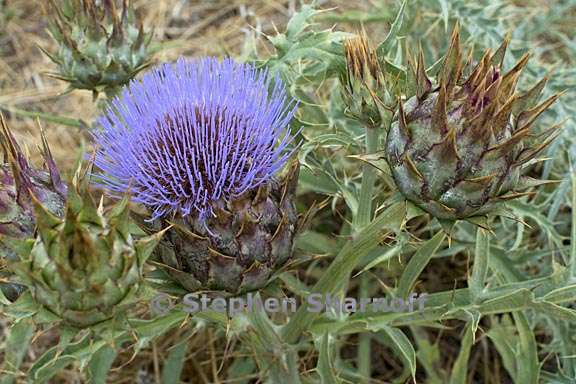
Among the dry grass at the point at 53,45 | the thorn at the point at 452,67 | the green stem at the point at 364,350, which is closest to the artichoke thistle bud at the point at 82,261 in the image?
the thorn at the point at 452,67

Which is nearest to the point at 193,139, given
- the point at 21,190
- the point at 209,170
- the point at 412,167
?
the point at 209,170

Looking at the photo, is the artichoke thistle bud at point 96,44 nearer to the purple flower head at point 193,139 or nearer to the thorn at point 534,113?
the purple flower head at point 193,139

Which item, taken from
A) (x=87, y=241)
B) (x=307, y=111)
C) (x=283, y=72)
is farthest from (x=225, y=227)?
(x=307, y=111)

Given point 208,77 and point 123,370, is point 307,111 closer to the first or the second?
point 208,77

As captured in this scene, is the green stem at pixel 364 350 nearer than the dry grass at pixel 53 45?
Yes

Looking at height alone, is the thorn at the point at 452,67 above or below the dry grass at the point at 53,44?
below

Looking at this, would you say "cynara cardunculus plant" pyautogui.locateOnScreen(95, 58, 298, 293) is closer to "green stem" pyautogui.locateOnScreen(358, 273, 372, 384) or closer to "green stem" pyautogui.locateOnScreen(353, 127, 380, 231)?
"green stem" pyautogui.locateOnScreen(353, 127, 380, 231)
